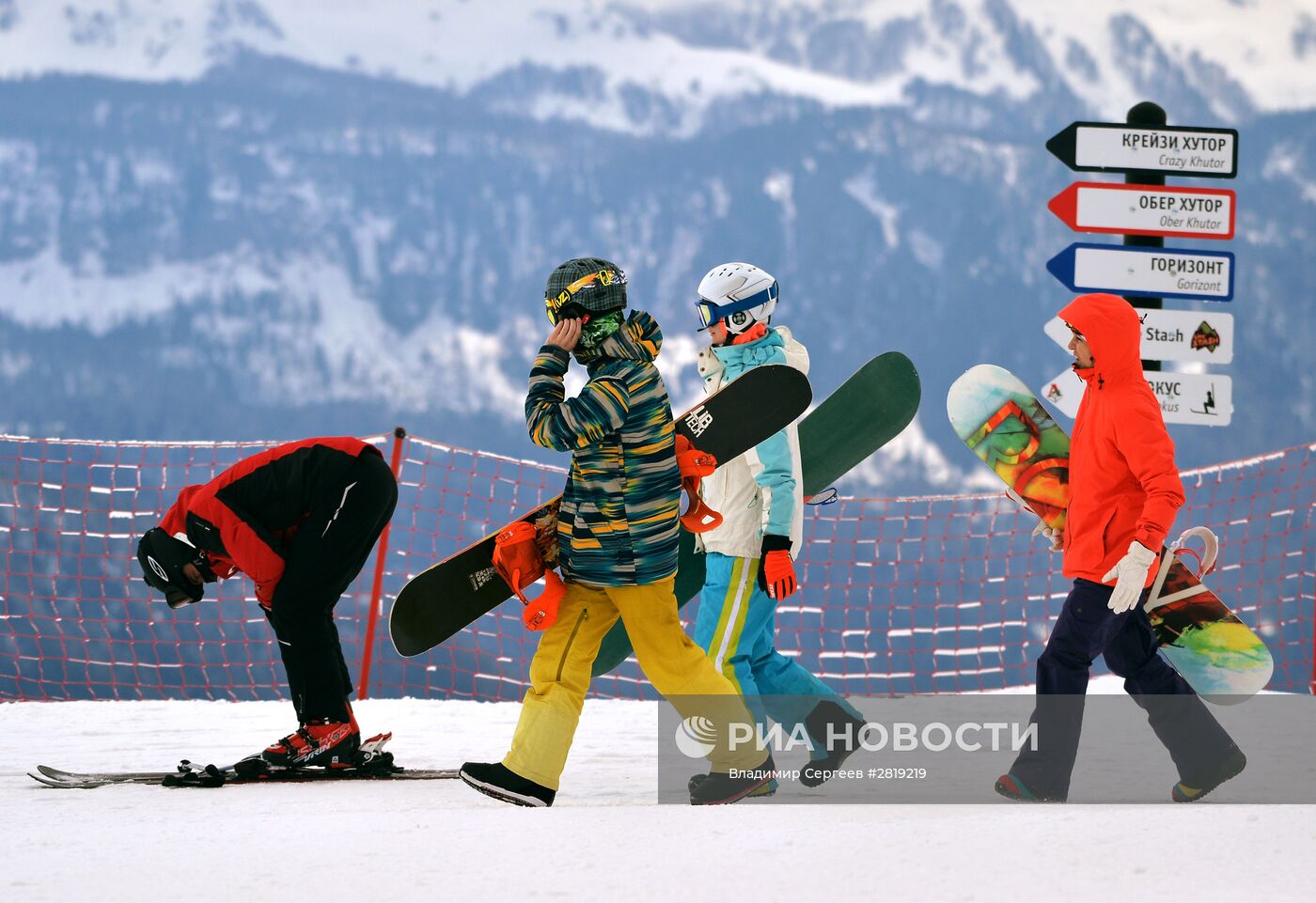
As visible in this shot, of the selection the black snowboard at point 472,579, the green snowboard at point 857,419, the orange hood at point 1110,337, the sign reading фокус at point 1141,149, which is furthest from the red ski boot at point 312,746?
the sign reading фокус at point 1141,149

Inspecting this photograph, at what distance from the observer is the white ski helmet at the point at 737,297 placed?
13.7 feet

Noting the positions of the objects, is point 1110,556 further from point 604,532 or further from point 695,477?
point 604,532

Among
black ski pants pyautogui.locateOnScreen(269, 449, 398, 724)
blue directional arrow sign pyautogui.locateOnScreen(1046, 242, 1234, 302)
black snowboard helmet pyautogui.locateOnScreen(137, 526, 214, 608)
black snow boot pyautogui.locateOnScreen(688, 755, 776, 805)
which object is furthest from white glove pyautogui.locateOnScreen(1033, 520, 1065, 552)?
black snowboard helmet pyautogui.locateOnScreen(137, 526, 214, 608)

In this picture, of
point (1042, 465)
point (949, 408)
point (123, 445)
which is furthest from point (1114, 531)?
point (123, 445)

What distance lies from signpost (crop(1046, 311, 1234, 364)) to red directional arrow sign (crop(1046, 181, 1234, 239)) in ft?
1.20

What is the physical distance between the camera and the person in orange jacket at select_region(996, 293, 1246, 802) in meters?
3.61

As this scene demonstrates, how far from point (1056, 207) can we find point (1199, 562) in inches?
90.1

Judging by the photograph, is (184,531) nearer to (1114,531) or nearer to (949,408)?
(949,408)

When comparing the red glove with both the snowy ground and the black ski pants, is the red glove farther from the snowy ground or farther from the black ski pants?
the black ski pants

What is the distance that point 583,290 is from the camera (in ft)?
11.2

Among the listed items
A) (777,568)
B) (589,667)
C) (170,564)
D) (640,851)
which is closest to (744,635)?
(777,568)

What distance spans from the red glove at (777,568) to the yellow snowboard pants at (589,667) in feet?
1.44

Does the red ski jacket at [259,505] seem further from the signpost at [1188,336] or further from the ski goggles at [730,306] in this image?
the signpost at [1188,336]

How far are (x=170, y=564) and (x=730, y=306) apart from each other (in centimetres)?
186
